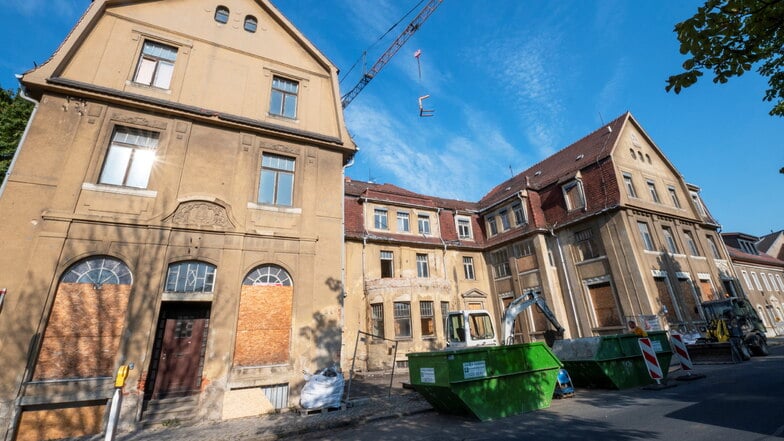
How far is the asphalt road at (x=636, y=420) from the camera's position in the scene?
5.55 meters

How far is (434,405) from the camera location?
8352 millimetres

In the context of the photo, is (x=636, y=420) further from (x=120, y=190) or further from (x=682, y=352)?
(x=120, y=190)

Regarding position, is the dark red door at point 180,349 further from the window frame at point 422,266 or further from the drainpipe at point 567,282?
the drainpipe at point 567,282

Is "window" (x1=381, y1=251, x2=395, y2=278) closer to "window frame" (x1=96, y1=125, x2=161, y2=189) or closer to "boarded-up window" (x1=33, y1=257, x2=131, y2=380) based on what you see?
"window frame" (x1=96, y1=125, x2=161, y2=189)

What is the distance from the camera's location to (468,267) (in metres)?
23.5

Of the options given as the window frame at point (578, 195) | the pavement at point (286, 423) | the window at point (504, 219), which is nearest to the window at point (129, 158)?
the pavement at point (286, 423)

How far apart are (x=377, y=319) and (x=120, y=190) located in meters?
13.2

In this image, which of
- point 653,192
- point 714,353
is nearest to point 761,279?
point 653,192

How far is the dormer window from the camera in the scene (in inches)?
779

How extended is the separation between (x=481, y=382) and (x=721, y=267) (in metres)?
23.9

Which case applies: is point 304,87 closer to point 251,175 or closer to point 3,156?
point 251,175

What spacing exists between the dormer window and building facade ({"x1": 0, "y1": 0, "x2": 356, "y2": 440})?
1455 centimetres

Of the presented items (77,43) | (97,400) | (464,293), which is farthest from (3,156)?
(464,293)

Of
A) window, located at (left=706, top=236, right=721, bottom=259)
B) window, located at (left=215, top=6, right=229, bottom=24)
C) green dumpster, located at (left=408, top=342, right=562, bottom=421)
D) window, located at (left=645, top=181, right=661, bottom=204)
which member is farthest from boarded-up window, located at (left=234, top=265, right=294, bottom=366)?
window, located at (left=706, top=236, right=721, bottom=259)
